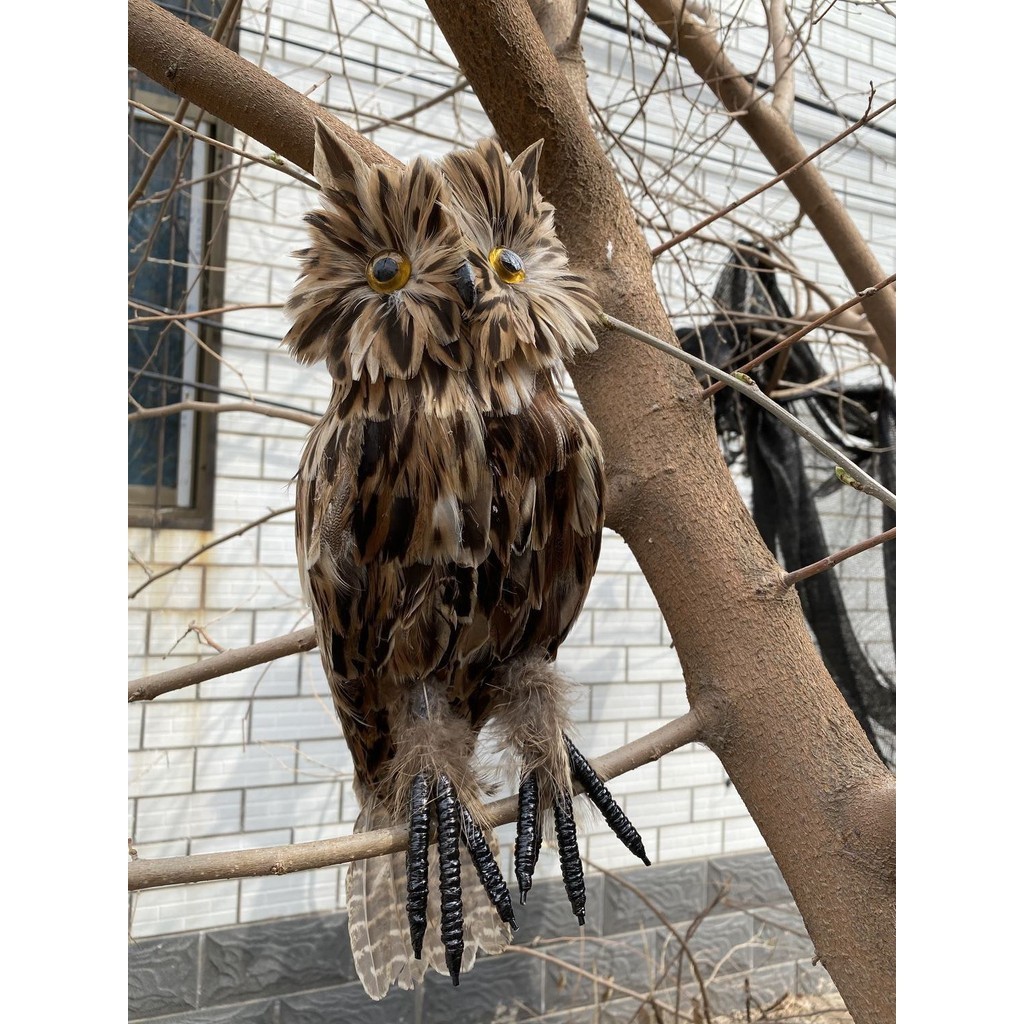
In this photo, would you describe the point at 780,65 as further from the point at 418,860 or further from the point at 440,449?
the point at 418,860

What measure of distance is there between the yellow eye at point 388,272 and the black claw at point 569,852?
382 mm

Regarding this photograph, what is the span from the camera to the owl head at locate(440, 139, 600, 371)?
0.57 m

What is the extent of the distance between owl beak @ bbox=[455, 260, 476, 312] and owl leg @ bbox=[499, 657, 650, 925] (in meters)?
0.28

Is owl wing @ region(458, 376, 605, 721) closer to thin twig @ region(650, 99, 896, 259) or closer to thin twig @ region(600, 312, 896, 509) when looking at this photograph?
thin twig @ region(600, 312, 896, 509)

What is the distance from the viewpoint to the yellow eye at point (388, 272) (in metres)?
0.57

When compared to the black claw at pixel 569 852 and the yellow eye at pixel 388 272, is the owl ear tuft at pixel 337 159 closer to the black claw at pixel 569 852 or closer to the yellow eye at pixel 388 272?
the yellow eye at pixel 388 272

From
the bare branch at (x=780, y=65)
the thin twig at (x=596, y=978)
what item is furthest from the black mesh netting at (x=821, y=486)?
the thin twig at (x=596, y=978)

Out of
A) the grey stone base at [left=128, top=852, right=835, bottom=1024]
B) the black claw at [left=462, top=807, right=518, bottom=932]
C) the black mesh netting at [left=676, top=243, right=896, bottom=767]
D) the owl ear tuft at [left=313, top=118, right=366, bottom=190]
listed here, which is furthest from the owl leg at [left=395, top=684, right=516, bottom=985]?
the black mesh netting at [left=676, top=243, right=896, bottom=767]

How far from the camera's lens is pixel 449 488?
1.90 feet

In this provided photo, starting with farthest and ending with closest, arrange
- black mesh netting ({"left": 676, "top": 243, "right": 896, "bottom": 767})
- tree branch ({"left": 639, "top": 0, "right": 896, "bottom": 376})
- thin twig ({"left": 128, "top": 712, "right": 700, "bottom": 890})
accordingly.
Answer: black mesh netting ({"left": 676, "top": 243, "right": 896, "bottom": 767}) → tree branch ({"left": 639, "top": 0, "right": 896, "bottom": 376}) → thin twig ({"left": 128, "top": 712, "right": 700, "bottom": 890})

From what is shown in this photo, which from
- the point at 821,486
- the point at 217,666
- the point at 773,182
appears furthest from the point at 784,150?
the point at 217,666
